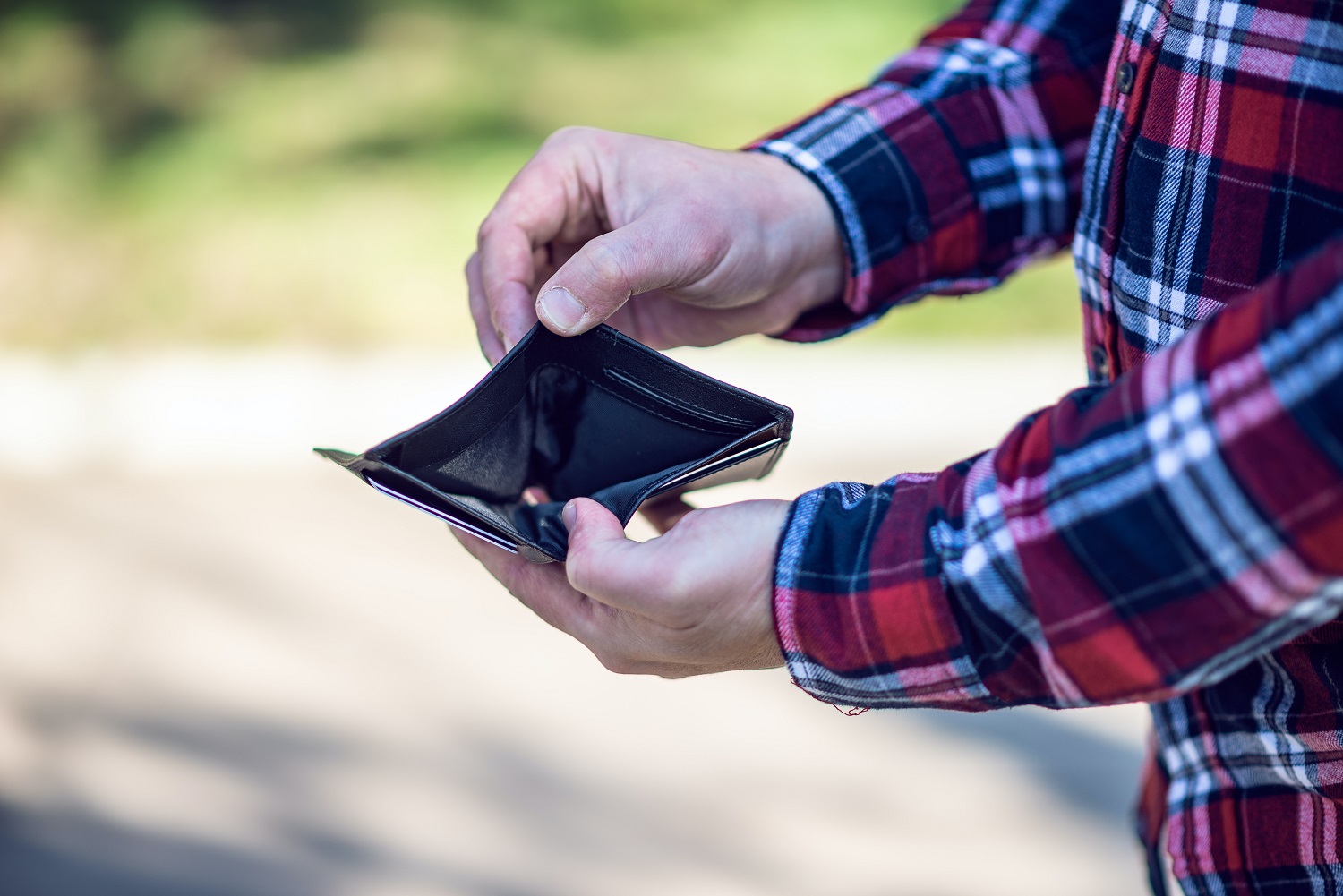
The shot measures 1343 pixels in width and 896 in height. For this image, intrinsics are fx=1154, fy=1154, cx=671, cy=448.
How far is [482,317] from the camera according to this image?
1.66 m

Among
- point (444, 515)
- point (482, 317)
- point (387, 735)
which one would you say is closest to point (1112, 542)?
point (444, 515)

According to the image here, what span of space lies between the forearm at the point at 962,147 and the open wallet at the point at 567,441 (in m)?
0.38

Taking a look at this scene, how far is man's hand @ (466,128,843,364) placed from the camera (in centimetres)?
151

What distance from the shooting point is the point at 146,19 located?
6.43m

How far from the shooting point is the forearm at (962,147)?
1607mm

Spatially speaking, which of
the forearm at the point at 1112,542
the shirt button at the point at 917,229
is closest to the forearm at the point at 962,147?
the shirt button at the point at 917,229

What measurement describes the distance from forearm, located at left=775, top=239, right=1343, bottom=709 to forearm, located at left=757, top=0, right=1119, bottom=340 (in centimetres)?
59

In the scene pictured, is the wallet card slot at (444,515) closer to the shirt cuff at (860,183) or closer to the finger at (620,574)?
the finger at (620,574)

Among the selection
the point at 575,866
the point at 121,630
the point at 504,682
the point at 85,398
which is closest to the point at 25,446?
the point at 85,398

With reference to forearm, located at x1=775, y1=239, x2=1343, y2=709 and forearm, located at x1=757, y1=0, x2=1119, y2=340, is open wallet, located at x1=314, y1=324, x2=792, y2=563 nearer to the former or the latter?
forearm, located at x1=775, y1=239, x2=1343, y2=709

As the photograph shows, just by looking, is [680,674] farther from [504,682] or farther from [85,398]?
[85,398]

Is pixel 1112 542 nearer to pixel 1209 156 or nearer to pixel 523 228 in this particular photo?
pixel 1209 156

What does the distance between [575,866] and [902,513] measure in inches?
71.2

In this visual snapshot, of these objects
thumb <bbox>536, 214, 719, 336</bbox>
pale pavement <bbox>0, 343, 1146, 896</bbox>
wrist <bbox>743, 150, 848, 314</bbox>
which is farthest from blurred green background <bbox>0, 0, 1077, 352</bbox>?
thumb <bbox>536, 214, 719, 336</bbox>
